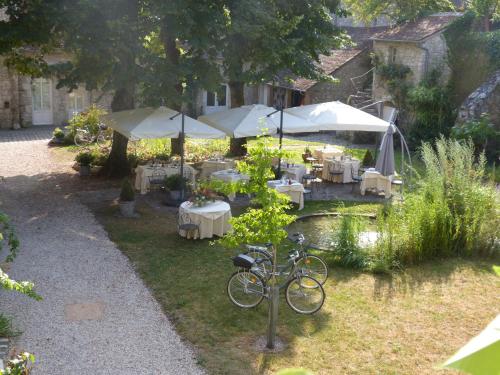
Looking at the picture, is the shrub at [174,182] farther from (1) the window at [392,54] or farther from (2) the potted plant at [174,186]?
(1) the window at [392,54]

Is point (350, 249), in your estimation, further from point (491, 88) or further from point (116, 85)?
point (491, 88)

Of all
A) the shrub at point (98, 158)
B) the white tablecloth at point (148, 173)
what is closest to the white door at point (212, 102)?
the shrub at point (98, 158)

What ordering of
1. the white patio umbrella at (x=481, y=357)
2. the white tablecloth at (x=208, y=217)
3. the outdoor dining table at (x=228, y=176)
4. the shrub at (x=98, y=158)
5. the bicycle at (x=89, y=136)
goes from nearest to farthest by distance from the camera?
the white patio umbrella at (x=481, y=357), the white tablecloth at (x=208, y=217), the outdoor dining table at (x=228, y=176), the shrub at (x=98, y=158), the bicycle at (x=89, y=136)

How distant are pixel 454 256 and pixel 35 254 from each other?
27.4 ft

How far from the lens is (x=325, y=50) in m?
19.0

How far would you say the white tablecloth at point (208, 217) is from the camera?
1262 centimetres

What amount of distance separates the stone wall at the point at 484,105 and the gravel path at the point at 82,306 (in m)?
15.1

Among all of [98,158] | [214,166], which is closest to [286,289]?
[214,166]

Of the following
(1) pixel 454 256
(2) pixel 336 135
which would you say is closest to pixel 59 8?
(1) pixel 454 256

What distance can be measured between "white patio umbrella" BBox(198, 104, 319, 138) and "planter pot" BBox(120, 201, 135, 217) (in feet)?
10.8

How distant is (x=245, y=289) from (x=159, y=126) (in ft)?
22.5

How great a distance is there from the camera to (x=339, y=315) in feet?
30.6

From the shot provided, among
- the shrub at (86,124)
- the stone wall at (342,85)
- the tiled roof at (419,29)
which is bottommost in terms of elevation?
the shrub at (86,124)

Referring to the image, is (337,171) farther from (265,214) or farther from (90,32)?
(265,214)
